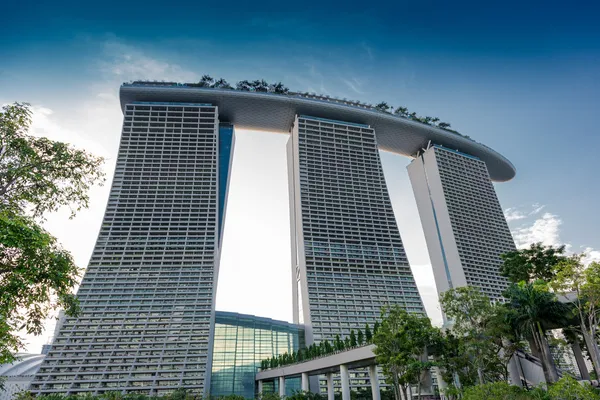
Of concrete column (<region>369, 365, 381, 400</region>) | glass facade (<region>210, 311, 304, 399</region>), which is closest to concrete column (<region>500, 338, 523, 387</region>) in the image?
concrete column (<region>369, 365, 381, 400</region>)

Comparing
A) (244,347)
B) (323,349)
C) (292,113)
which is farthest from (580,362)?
(292,113)

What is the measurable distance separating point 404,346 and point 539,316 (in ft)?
34.2

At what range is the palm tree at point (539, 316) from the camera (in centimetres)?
2703

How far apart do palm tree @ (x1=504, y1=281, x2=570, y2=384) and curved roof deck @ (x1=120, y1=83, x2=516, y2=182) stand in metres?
70.2

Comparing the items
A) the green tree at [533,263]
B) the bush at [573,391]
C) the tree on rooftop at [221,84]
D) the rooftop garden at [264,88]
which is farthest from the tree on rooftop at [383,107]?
the bush at [573,391]

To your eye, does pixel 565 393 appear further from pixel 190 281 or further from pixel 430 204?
pixel 430 204

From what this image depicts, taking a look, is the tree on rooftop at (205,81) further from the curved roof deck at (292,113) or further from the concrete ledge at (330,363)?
the concrete ledge at (330,363)

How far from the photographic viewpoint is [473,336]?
92.2 feet

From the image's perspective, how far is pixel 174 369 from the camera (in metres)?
56.1

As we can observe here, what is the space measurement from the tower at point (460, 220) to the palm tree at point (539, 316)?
55.4 m

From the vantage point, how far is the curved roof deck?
282ft

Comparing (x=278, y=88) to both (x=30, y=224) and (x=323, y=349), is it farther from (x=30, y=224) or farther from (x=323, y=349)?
(x=30, y=224)

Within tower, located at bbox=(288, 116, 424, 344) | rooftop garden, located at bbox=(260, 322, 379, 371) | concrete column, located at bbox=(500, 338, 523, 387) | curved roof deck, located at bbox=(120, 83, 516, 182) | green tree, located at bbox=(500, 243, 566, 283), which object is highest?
curved roof deck, located at bbox=(120, 83, 516, 182)

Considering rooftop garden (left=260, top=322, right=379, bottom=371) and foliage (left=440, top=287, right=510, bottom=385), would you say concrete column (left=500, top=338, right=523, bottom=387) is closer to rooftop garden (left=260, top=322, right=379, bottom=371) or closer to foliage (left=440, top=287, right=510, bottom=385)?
foliage (left=440, top=287, right=510, bottom=385)
